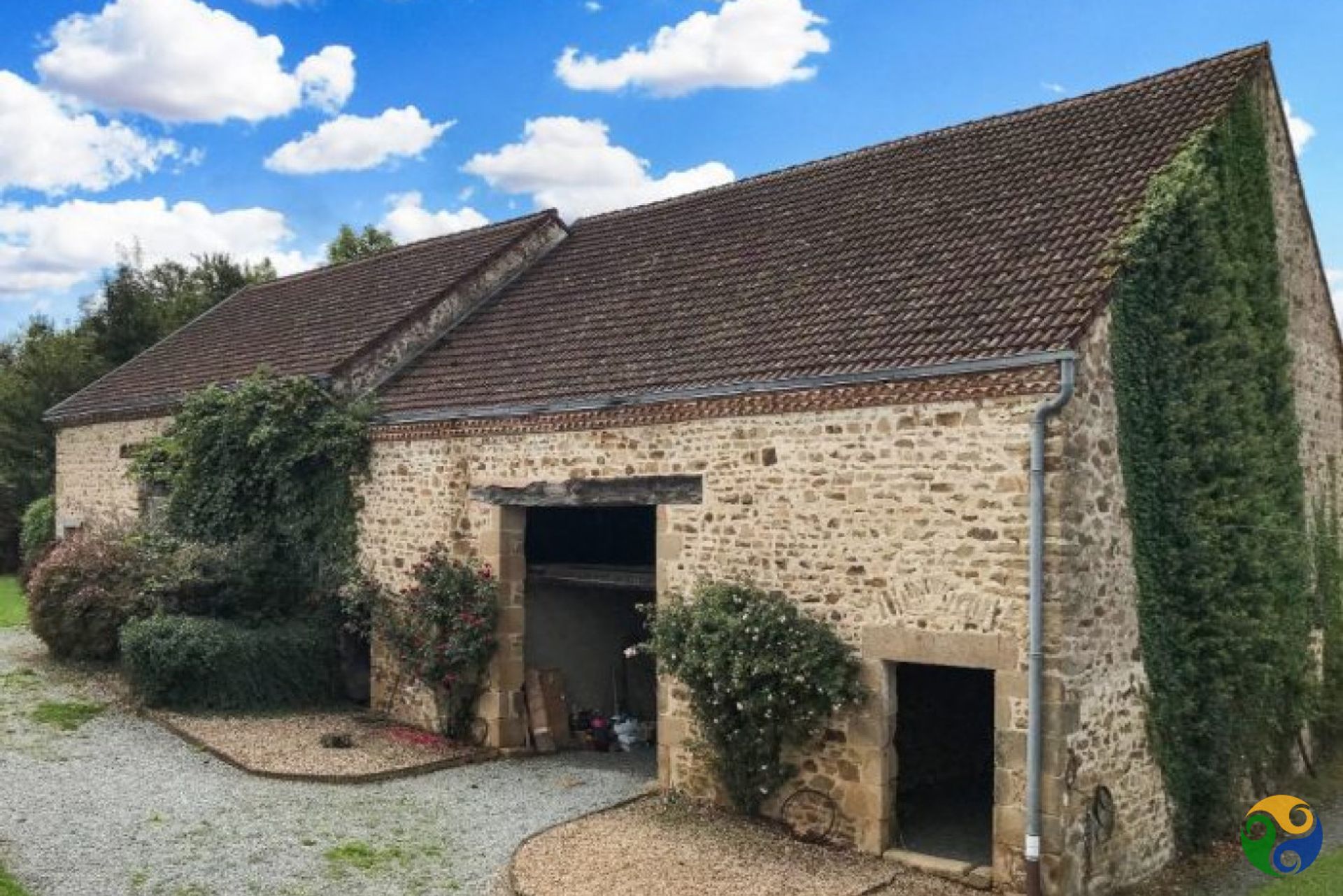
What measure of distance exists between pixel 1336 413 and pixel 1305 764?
4403mm

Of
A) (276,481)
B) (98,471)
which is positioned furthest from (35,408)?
(276,481)

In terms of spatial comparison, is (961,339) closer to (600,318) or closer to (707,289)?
(707,289)

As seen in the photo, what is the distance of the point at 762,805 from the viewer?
10.0 metres

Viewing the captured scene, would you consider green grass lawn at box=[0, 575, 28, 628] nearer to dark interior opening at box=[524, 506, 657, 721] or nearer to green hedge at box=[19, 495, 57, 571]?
green hedge at box=[19, 495, 57, 571]

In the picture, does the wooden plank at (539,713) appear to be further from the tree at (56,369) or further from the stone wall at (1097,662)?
the tree at (56,369)

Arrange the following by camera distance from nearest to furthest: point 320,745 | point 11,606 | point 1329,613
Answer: point 320,745 → point 1329,613 → point 11,606

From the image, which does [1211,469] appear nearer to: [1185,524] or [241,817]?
[1185,524]

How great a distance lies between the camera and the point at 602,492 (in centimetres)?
1147

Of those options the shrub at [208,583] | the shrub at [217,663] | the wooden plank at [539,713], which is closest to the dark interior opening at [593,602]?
the wooden plank at [539,713]

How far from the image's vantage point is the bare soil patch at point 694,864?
27.9 feet

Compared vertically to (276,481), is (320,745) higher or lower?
lower

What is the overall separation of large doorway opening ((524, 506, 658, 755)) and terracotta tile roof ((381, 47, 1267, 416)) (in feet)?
7.87

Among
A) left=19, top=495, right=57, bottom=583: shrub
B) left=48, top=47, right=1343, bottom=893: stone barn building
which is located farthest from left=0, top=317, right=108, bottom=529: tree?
left=48, top=47, right=1343, bottom=893: stone barn building

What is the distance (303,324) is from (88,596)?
18.8 ft
